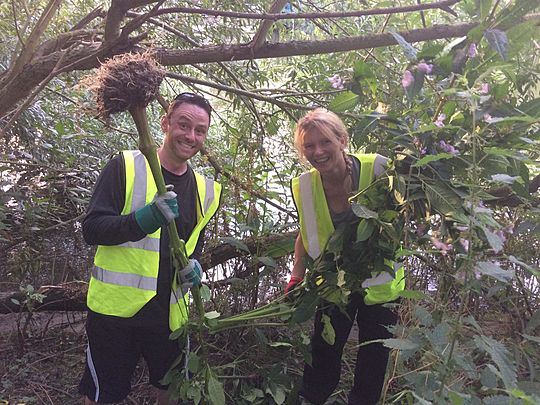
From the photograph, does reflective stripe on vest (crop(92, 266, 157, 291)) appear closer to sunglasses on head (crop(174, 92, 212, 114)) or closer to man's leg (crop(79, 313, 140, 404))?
man's leg (crop(79, 313, 140, 404))

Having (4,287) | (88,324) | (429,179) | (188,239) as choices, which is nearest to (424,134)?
(429,179)

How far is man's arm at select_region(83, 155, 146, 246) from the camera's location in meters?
1.82

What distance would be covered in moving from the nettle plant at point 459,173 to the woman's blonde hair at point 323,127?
9.5 inches

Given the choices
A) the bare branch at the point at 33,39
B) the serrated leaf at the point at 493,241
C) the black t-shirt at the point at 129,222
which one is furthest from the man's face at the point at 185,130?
the serrated leaf at the point at 493,241

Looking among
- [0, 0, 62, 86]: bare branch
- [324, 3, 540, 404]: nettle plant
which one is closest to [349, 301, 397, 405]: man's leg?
[324, 3, 540, 404]: nettle plant

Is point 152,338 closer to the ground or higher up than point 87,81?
closer to the ground

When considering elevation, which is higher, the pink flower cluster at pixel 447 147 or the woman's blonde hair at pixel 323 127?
the woman's blonde hair at pixel 323 127

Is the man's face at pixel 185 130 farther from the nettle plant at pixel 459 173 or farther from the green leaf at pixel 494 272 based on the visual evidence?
the green leaf at pixel 494 272

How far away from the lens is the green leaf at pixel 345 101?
5.54ft

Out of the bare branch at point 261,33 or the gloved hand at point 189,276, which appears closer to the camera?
the gloved hand at point 189,276

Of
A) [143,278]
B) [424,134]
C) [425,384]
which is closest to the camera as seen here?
[425,384]

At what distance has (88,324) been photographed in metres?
2.03

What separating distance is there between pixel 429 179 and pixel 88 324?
4.93 feet

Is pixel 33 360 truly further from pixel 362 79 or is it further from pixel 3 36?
pixel 362 79
